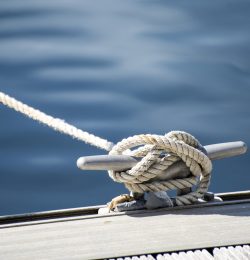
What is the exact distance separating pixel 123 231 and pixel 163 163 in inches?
10.2

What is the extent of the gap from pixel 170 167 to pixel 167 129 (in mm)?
1675

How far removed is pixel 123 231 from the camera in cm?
213

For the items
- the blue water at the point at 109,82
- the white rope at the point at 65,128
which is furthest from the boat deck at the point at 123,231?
the blue water at the point at 109,82

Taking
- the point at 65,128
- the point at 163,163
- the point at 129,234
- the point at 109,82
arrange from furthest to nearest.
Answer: the point at 109,82, the point at 65,128, the point at 163,163, the point at 129,234

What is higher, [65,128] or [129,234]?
[65,128]

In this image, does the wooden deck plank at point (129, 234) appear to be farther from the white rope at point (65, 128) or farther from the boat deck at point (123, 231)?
the white rope at point (65, 128)

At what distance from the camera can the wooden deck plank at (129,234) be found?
2.03 m

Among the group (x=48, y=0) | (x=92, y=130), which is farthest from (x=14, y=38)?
(x=92, y=130)

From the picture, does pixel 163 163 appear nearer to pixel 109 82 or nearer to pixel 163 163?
pixel 163 163

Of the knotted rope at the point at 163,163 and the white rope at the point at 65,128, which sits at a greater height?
the white rope at the point at 65,128

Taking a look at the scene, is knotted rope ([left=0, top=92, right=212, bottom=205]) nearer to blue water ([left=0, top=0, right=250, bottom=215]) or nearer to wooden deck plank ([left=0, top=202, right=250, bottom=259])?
wooden deck plank ([left=0, top=202, right=250, bottom=259])

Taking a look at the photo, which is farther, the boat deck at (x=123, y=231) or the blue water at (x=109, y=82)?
the blue water at (x=109, y=82)

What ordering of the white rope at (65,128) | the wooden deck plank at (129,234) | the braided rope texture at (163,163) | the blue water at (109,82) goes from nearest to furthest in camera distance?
the wooden deck plank at (129,234)
the braided rope texture at (163,163)
the white rope at (65,128)
the blue water at (109,82)

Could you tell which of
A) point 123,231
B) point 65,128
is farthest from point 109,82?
point 123,231
